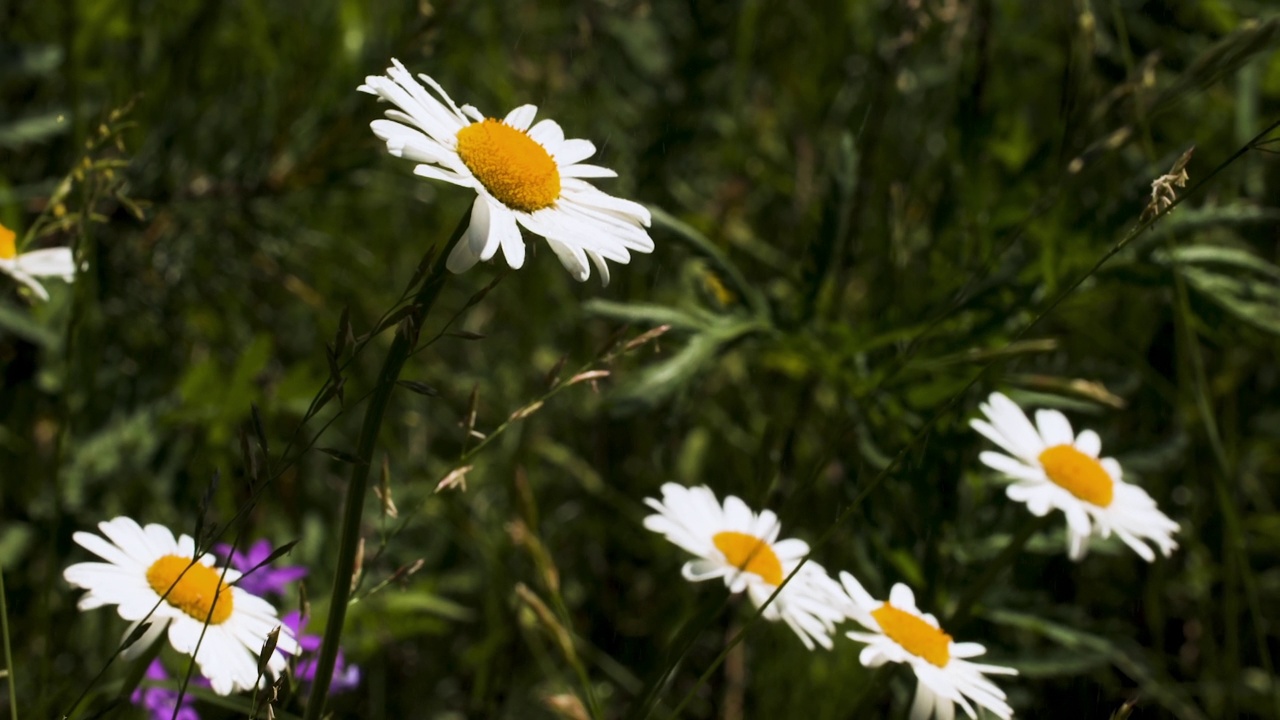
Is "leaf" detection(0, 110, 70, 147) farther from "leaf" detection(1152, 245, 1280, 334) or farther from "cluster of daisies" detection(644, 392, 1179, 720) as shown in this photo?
"leaf" detection(1152, 245, 1280, 334)

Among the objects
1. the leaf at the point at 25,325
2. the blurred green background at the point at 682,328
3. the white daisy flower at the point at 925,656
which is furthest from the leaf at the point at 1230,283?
the leaf at the point at 25,325

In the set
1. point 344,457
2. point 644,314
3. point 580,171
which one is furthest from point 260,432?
point 644,314

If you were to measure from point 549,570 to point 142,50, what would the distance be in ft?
5.38

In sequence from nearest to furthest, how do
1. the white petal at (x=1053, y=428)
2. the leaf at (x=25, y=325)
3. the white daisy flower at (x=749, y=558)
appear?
the white daisy flower at (x=749, y=558) → the white petal at (x=1053, y=428) → the leaf at (x=25, y=325)

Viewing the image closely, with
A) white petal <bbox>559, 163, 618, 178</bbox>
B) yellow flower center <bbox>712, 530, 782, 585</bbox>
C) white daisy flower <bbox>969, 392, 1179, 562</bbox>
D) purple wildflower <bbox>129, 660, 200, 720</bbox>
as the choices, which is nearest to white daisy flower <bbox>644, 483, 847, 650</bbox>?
yellow flower center <bbox>712, 530, 782, 585</bbox>

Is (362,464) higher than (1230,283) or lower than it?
lower

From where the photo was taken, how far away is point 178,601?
1.05 metres

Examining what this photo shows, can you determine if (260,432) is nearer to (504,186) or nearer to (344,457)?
(344,457)

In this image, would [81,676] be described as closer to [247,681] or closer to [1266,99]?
[247,681]

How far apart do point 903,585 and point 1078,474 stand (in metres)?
0.25

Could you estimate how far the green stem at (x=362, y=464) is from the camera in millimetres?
935

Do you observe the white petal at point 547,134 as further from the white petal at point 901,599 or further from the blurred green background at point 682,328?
the white petal at point 901,599

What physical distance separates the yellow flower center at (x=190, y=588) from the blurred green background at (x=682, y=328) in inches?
9.3

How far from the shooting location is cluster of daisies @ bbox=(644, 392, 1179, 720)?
118 cm
